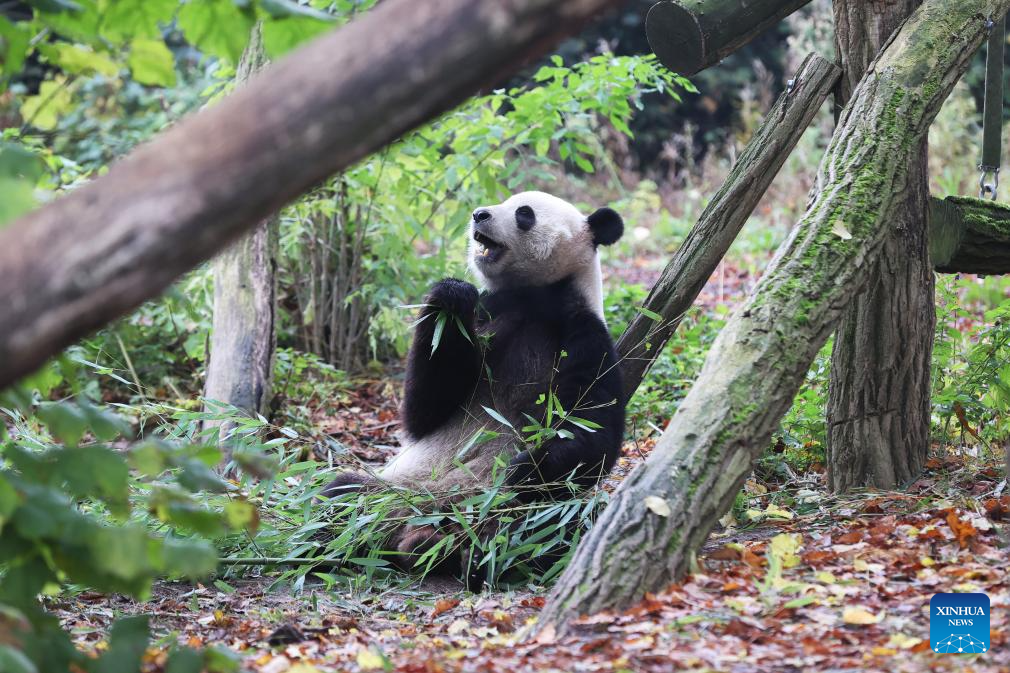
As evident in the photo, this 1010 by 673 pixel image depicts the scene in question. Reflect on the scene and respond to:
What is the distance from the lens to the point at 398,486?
4824 mm

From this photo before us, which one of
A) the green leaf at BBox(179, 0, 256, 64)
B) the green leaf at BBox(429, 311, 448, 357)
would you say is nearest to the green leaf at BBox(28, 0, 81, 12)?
the green leaf at BBox(179, 0, 256, 64)

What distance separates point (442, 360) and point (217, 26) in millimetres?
2738

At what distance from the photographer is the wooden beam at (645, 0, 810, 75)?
464 cm

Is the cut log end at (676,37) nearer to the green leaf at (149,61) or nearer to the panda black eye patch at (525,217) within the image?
the panda black eye patch at (525,217)

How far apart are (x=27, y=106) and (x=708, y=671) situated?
2.98 meters

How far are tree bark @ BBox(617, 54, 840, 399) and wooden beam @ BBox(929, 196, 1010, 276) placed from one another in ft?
2.40

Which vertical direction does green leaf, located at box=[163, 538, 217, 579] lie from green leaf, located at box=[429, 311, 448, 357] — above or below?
below

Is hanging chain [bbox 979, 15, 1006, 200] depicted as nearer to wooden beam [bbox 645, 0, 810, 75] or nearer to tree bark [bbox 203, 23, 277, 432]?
wooden beam [bbox 645, 0, 810, 75]

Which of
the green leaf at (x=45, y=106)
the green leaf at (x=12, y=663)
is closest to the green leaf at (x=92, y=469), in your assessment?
the green leaf at (x=12, y=663)

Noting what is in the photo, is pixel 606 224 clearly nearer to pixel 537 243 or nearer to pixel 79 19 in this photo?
pixel 537 243

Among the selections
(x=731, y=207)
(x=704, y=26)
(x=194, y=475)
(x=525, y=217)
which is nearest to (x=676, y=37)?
(x=704, y=26)

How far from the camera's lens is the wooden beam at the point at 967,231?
4551 millimetres

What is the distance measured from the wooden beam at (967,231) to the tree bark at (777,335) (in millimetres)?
559

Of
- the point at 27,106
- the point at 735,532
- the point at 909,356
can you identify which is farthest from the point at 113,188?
the point at 909,356
